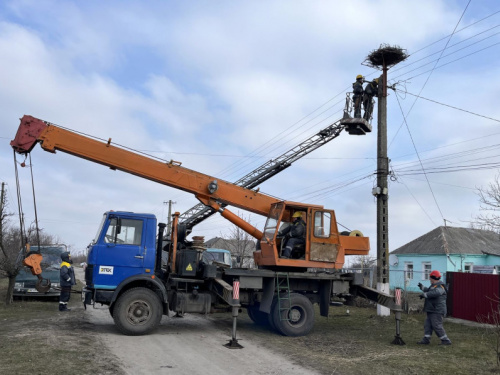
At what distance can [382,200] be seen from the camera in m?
16.3

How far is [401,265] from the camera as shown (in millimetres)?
37531

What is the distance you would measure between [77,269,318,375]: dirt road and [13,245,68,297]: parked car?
576cm

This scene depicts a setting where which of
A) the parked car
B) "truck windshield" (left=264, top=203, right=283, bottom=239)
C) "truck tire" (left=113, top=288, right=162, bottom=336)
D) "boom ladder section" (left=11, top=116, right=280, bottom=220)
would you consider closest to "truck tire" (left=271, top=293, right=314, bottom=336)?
"truck windshield" (left=264, top=203, right=283, bottom=239)

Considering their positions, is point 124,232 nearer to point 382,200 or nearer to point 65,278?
point 65,278

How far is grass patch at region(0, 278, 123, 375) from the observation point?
714 cm

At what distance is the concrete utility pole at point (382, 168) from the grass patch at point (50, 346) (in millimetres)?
9403

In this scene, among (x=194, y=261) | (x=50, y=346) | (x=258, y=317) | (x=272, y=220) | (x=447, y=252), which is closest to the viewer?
(x=50, y=346)

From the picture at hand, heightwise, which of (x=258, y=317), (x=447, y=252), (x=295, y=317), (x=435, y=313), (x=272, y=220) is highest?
(x=447, y=252)

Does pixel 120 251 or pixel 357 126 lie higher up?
pixel 357 126

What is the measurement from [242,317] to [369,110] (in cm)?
872

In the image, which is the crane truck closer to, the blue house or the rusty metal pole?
the rusty metal pole

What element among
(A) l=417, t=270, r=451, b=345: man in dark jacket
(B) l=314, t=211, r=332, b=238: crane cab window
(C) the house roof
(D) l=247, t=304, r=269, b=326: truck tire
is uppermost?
(C) the house roof

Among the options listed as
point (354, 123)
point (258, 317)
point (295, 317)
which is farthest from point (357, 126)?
point (295, 317)

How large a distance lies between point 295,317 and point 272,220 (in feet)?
8.01
